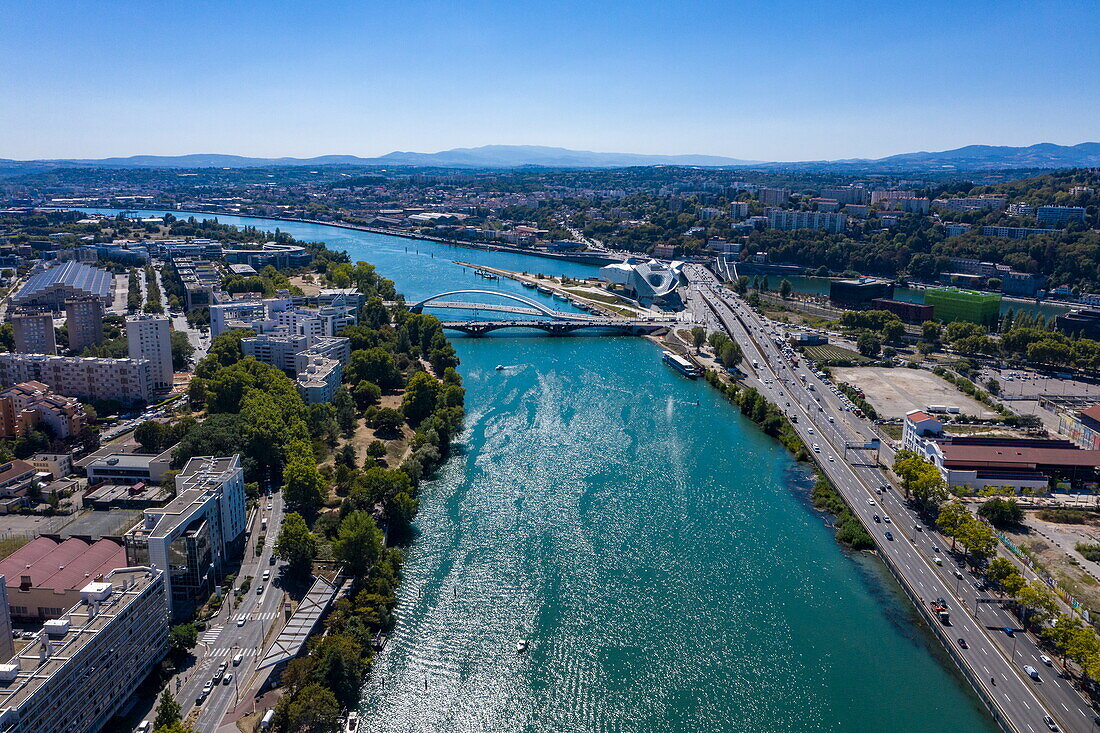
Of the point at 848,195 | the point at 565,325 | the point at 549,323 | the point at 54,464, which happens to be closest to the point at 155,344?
the point at 54,464

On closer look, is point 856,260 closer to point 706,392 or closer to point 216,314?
point 706,392

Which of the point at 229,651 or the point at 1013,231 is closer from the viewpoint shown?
the point at 229,651

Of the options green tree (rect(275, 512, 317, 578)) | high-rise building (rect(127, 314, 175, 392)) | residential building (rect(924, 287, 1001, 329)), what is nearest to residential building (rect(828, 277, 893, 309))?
residential building (rect(924, 287, 1001, 329))

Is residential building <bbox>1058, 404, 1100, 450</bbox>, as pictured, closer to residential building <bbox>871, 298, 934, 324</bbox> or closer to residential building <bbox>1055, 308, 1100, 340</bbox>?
residential building <bbox>1055, 308, 1100, 340</bbox>

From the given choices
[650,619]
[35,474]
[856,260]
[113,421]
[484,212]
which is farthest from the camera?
[484,212]

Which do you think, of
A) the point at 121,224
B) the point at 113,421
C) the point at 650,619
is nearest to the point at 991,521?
the point at 650,619

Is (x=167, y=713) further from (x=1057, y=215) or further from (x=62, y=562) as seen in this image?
(x=1057, y=215)
